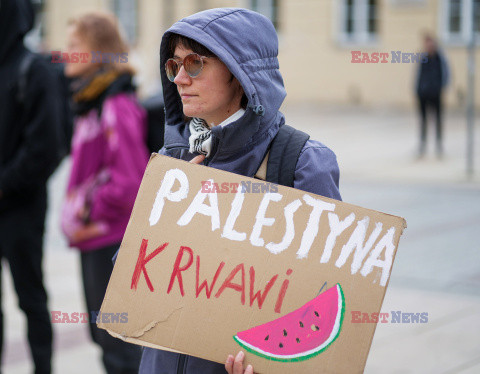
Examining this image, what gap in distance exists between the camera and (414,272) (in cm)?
637

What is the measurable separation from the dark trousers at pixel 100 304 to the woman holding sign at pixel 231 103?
1.32 metres

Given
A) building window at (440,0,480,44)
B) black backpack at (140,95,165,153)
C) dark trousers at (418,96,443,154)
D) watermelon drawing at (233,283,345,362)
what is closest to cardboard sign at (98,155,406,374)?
watermelon drawing at (233,283,345,362)

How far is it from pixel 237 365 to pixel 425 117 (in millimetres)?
12345

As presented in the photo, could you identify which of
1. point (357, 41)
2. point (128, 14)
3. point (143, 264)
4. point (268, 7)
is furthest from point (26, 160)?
point (128, 14)

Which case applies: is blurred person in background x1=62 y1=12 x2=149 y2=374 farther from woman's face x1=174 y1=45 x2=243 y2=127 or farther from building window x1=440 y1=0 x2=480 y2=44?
building window x1=440 y1=0 x2=480 y2=44

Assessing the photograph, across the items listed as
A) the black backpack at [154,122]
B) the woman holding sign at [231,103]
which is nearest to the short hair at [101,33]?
the black backpack at [154,122]

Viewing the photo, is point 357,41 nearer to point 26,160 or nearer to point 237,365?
point 26,160

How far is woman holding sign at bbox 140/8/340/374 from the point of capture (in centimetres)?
220

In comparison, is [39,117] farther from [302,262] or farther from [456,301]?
[456,301]

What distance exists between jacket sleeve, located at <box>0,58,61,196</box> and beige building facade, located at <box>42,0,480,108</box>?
15.6 metres

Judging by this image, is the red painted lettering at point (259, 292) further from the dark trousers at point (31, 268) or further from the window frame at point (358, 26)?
the window frame at point (358, 26)

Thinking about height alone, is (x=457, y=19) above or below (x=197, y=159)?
below

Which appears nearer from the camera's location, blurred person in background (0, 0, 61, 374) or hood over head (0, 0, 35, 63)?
blurred person in background (0, 0, 61, 374)

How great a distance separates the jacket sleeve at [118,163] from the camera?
3.67 meters
